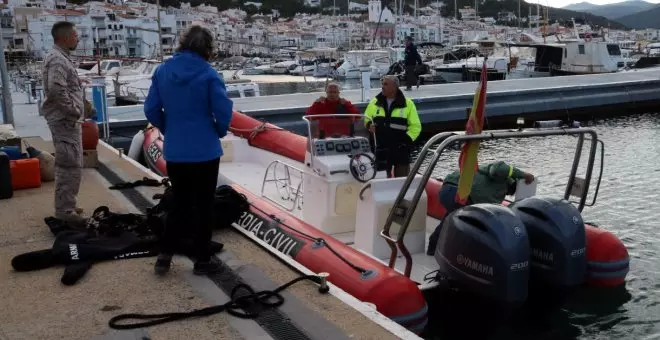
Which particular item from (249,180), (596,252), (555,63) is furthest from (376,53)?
(596,252)

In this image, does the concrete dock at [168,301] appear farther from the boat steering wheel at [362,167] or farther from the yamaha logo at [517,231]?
the yamaha logo at [517,231]

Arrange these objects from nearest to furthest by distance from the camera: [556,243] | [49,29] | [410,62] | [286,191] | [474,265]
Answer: [474,265], [556,243], [286,191], [410,62], [49,29]

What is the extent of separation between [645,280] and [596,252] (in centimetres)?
130

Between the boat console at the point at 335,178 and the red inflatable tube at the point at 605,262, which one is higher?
the boat console at the point at 335,178

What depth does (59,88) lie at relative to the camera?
436 cm

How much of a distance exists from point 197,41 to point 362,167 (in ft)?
7.76

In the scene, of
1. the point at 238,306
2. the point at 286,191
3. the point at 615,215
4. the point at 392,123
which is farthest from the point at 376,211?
the point at 615,215

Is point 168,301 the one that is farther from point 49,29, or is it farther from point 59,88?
point 49,29

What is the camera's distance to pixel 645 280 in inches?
234

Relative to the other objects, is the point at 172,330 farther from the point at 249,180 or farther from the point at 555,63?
the point at 555,63

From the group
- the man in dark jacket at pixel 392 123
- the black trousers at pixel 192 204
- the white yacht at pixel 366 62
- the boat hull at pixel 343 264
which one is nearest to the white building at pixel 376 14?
the white yacht at pixel 366 62

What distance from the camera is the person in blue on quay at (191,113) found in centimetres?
343

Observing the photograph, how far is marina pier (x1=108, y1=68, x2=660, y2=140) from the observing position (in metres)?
13.8

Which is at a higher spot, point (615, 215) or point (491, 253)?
point (491, 253)
